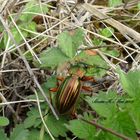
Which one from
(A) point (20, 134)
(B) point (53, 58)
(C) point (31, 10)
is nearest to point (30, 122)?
(A) point (20, 134)

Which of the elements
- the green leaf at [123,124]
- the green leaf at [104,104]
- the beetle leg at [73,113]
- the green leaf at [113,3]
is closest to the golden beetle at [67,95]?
the beetle leg at [73,113]

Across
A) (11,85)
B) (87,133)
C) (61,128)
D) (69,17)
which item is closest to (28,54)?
(11,85)

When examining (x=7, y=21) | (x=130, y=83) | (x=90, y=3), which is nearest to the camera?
(x=130, y=83)

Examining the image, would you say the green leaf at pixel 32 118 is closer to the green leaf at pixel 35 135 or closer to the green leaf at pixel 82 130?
the green leaf at pixel 35 135

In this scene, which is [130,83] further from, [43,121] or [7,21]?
[7,21]

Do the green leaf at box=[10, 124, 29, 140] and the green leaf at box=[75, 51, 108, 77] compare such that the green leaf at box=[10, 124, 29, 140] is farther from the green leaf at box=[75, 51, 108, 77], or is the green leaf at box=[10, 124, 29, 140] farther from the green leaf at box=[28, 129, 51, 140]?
the green leaf at box=[75, 51, 108, 77]

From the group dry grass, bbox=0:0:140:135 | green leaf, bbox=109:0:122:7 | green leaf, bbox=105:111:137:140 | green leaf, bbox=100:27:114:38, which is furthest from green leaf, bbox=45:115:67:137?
green leaf, bbox=109:0:122:7
